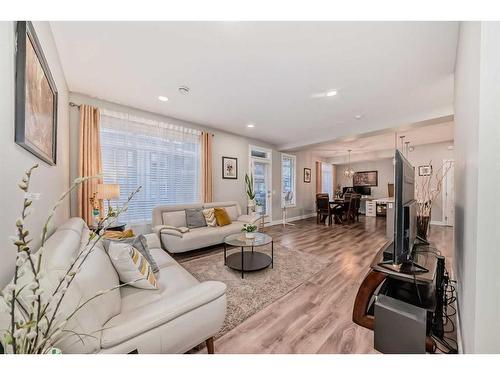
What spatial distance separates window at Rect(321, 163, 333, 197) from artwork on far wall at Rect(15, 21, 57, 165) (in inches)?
314

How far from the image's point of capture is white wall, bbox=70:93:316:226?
2906mm

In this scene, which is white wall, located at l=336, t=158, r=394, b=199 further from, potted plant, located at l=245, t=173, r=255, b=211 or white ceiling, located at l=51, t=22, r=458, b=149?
potted plant, located at l=245, t=173, r=255, b=211

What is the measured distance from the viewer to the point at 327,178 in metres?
8.55

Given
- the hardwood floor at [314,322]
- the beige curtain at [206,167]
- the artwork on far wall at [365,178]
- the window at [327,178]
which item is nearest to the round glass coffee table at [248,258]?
the hardwood floor at [314,322]

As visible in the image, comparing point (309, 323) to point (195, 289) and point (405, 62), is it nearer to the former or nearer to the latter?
point (195, 289)

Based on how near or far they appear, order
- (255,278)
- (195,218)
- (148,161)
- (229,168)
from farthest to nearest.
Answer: (229,168), (195,218), (148,161), (255,278)

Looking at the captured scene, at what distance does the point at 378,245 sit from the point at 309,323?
3.00 metres

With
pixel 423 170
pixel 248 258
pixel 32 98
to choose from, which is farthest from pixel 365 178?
pixel 32 98

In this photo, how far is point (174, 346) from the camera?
104 centimetres

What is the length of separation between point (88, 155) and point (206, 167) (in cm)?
197

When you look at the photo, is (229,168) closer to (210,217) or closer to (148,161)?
(210,217)

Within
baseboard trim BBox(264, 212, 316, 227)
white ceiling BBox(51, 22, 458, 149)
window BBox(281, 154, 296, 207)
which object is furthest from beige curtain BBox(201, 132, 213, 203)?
window BBox(281, 154, 296, 207)

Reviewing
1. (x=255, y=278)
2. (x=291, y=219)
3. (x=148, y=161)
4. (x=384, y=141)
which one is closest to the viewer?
(x=255, y=278)
